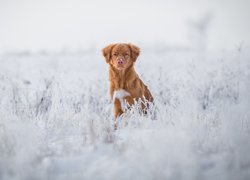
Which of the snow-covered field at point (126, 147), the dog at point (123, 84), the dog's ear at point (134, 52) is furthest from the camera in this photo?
the dog's ear at point (134, 52)

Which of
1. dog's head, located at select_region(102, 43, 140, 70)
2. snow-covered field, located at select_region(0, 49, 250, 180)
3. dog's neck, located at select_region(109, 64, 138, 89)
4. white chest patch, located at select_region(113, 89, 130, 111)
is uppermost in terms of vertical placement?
dog's head, located at select_region(102, 43, 140, 70)

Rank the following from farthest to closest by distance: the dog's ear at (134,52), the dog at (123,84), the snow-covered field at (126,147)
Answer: the dog's ear at (134,52) < the dog at (123,84) < the snow-covered field at (126,147)

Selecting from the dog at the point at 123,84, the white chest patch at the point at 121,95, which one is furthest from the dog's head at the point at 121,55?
the white chest patch at the point at 121,95

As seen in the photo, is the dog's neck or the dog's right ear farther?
the dog's right ear

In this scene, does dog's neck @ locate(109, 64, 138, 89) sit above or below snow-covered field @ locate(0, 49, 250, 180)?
above

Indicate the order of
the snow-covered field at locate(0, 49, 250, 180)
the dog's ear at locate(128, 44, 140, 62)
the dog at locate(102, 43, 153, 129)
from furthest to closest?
the dog's ear at locate(128, 44, 140, 62), the dog at locate(102, 43, 153, 129), the snow-covered field at locate(0, 49, 250, 180)

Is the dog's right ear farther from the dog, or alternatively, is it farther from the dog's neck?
the dog's neck

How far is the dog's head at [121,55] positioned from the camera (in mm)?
4477

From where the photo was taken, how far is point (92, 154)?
2.88 m

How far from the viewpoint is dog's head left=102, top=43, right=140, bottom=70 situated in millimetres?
4477

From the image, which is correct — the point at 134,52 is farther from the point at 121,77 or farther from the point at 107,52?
the point at 121,77

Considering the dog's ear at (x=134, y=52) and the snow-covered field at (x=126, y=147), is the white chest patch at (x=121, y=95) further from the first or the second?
the dog's ear at (x=134, y=52)

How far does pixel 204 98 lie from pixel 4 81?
3.76 metres

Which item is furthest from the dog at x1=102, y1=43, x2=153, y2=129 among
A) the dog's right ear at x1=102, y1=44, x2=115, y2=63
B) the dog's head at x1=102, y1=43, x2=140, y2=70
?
the dog's right ear at x1=102, y1=44, x2=115, y2=63
